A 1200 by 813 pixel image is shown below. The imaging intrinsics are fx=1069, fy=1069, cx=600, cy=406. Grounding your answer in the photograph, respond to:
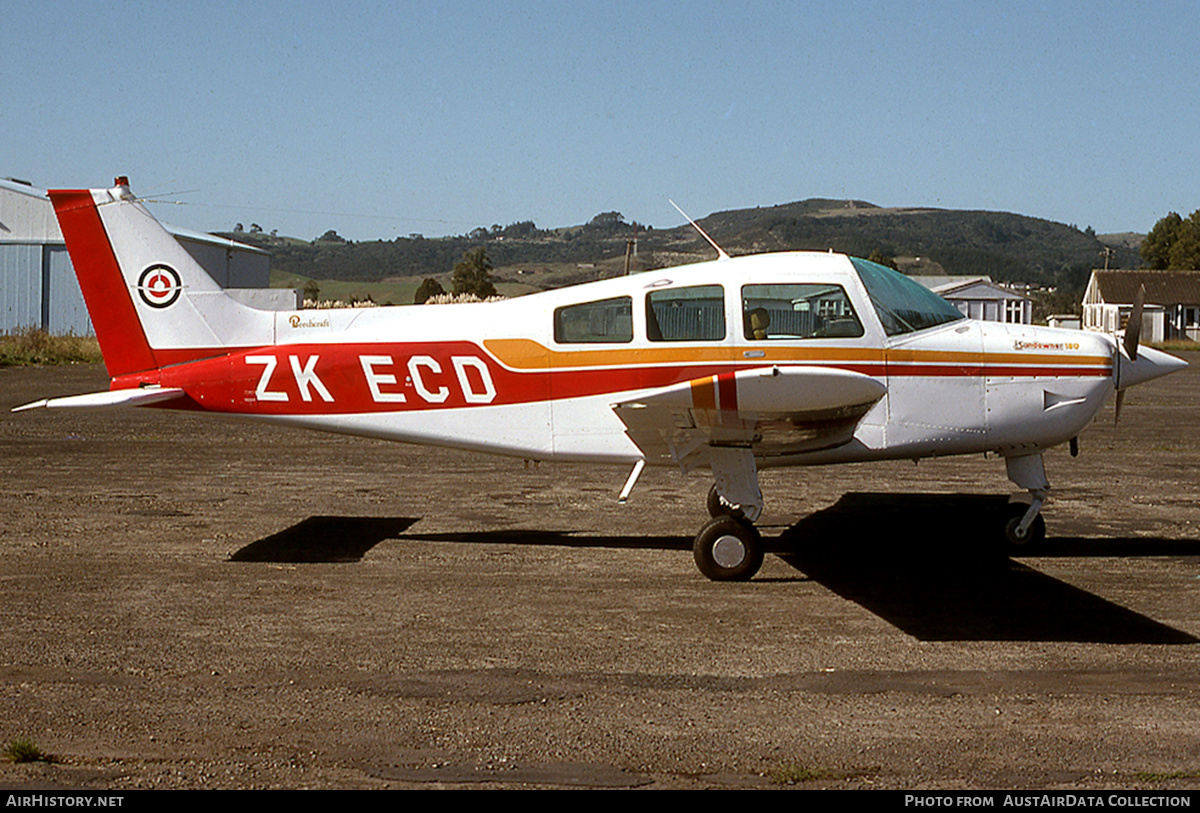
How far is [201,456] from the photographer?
14648 millimetres

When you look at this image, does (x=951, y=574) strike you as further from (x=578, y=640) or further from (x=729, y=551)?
(x=578, y=640)

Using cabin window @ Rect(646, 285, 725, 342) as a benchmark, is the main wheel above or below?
below

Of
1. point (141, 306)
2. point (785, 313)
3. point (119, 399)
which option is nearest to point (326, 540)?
point (119, 399)

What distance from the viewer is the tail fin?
892cm

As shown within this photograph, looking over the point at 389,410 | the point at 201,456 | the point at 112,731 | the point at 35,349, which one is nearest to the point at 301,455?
the point at 201,456

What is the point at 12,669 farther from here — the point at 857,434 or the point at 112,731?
the point at 857,434

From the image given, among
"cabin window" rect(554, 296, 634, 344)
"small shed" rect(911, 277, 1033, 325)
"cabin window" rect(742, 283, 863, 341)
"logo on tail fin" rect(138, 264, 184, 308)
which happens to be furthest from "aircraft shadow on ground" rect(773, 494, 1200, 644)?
"small shed" rect(911, 277, 1033, 325)

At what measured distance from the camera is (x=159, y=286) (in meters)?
9.03

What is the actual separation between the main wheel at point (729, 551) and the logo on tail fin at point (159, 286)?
488cm

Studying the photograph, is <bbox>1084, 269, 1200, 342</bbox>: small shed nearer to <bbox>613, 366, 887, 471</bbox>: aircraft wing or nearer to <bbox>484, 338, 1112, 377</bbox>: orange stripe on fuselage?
<bbox>484, 338, 1112, 377</bbox>: orange stripe on fuselage

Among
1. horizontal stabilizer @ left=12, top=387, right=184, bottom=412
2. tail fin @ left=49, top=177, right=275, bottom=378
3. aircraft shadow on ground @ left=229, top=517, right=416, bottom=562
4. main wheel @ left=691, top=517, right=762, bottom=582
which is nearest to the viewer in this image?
main wheel @ left=691, top=517, right=762, bottom=582

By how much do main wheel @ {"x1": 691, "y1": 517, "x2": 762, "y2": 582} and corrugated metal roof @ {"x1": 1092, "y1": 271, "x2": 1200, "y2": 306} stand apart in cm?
8077

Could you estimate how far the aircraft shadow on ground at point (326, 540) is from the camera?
8750 millimetres
